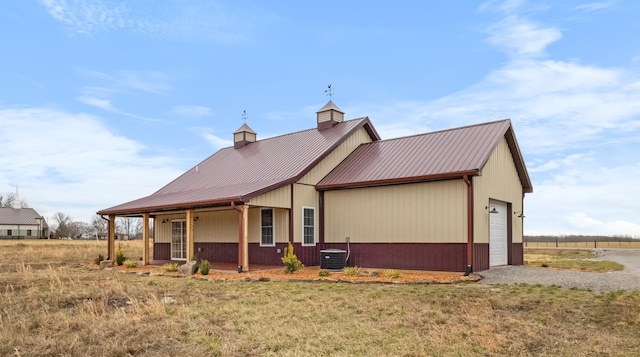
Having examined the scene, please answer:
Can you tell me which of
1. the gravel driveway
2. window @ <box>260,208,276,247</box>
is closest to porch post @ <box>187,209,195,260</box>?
window @ <box>260,208,276,247</box>

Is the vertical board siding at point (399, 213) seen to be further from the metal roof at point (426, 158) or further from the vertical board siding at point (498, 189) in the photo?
the vertical board siding at point (498, 189)

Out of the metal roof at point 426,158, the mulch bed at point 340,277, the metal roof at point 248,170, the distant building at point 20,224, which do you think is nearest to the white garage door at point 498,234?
the metal roof at point 426,158

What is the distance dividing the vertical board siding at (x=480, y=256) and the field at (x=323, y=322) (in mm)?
3648

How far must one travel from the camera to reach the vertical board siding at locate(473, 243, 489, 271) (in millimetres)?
15505

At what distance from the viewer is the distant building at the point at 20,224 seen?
70750mm

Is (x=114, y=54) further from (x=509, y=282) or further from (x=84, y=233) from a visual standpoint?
(x=84, y=233)

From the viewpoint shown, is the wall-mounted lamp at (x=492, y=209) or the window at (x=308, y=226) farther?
the window at (x=308, y=226)

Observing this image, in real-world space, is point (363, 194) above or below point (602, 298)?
above

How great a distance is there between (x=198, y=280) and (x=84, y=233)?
89.9m

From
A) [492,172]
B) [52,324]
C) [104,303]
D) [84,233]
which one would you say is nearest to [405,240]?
[492,172]

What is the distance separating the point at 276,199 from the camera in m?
17.3

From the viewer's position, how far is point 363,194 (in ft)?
58.3

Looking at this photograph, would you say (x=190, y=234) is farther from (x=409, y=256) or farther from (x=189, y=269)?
(x=409, y=256)

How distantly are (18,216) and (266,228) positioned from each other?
6829cm
